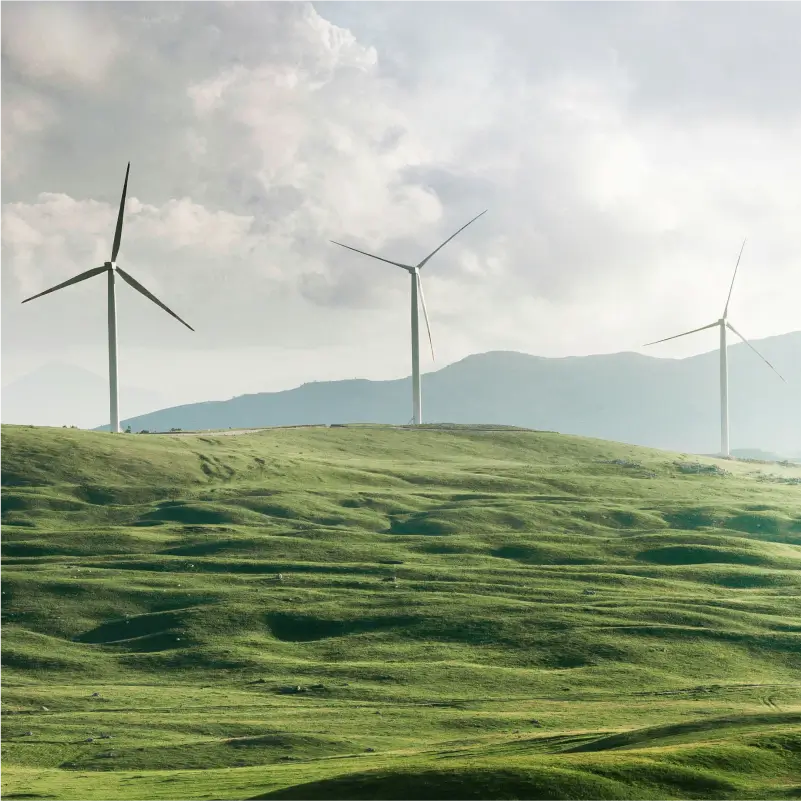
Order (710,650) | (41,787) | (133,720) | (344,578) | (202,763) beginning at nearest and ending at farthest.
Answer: (41,787)
(202,763)
(133,720)
(710,650)
(344,578)

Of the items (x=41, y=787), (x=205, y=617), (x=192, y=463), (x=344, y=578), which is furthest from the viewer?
(x=192, y=463)

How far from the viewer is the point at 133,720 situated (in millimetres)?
77312

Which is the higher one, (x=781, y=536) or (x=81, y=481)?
(x=81, y=481)

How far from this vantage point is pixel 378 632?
110m

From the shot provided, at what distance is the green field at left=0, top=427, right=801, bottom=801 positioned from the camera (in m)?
53.9

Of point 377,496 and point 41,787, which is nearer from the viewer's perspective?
point 41,787

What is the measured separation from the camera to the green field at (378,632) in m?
53.9

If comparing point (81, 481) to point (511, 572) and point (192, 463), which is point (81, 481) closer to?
point (192, 463)

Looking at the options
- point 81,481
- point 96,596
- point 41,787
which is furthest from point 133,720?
point 81,481

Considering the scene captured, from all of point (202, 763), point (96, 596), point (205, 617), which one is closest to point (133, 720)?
point (202, 763)

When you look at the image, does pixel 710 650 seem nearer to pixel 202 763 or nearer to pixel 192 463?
pixel 202 763

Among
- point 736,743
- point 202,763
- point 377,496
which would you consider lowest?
point 202,763

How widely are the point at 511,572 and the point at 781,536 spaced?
5494 centimetres

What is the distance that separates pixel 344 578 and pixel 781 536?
73.2 m
